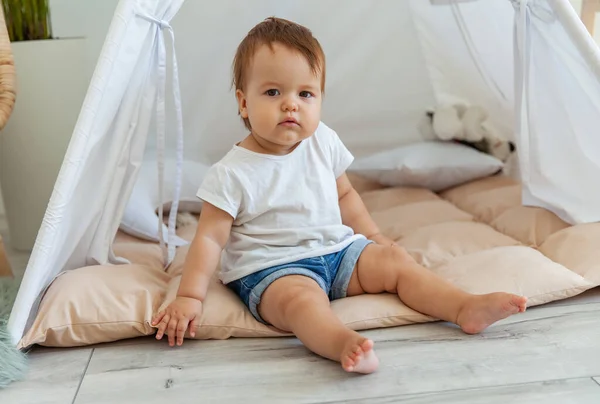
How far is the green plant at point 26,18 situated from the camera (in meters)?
1.65

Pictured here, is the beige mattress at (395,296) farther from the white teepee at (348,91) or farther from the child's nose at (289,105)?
the child's nose at (289,105)

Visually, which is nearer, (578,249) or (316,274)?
(316,274)

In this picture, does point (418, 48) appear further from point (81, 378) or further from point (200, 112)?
point (81, 378)

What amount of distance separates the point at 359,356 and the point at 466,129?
1167mm

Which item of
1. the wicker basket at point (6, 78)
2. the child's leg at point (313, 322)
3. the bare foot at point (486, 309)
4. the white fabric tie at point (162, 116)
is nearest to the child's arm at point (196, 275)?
the child's leg at point (313, 322)

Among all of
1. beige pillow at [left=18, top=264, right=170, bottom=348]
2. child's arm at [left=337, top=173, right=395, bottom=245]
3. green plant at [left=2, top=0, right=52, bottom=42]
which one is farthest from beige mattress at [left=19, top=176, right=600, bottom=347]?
green plant at [left=2, top=0, right=52, bottom=42]

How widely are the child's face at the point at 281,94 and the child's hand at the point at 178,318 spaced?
33cm

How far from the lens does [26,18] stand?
1666mm

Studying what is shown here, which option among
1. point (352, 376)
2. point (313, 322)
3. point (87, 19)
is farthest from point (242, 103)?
point (87, 19)

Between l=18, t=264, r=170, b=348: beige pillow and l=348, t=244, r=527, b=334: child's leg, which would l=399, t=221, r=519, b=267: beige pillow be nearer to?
l=348, t=244, r=527, b=334: child's leg

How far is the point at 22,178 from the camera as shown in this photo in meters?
1.68

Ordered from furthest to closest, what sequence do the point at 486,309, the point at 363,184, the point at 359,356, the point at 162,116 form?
the point at 363,184 < the point at 162,116 < the point at 486,309 < the point at 359,356

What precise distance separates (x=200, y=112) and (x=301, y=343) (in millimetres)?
1001

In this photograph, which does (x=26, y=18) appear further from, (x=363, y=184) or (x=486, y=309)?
(x=486, y=309)
